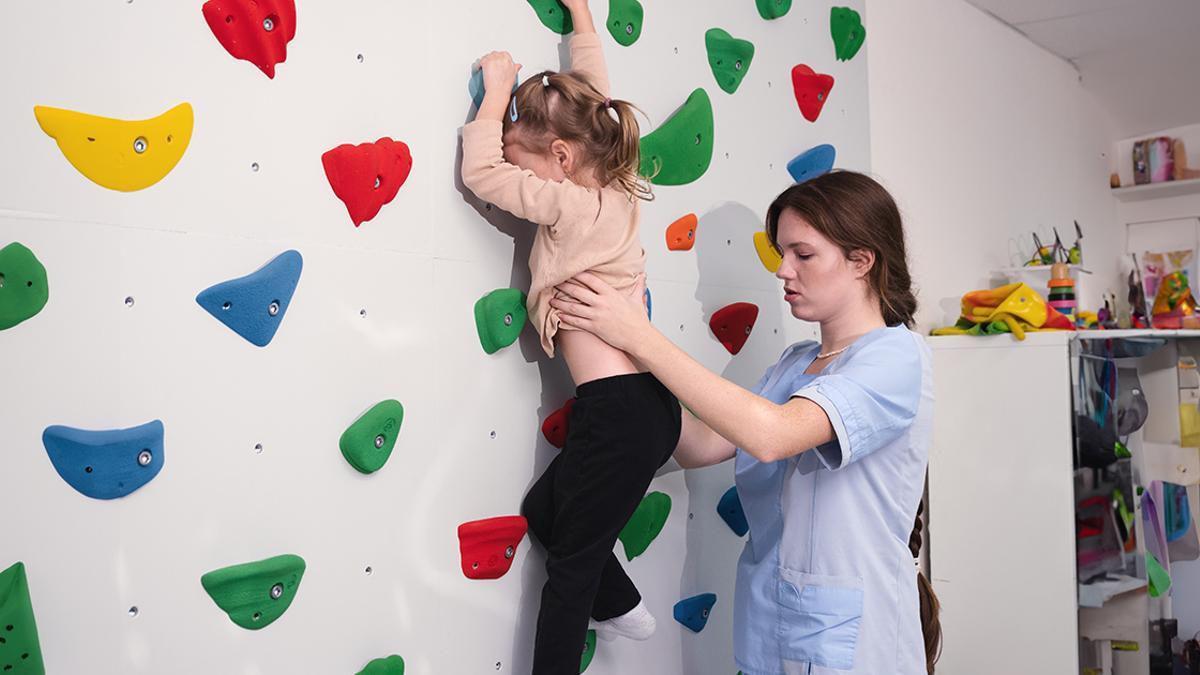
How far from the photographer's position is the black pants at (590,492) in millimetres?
1401

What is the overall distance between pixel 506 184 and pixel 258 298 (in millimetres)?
379

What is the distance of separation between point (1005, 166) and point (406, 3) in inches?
97.8

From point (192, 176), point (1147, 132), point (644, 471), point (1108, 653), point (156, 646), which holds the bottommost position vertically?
point (1108, 653)

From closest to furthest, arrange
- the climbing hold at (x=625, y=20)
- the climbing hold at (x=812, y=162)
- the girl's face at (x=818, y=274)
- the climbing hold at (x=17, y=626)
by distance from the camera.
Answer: the climbing hold at (x=17, y=626)
the girl's face at (x=818, y=274)
the climbing hold at (x=625, y=20)
the climbing hold at (x=812, y=162)

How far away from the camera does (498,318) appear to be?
1.48m

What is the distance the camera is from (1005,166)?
10.8ft

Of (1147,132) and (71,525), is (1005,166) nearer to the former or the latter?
(1147,132)

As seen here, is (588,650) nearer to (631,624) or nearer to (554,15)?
(631,624)

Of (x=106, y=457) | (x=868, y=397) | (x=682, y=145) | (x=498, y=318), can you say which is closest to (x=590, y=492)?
(x=498, y=318)

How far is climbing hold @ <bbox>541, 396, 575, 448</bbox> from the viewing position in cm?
157

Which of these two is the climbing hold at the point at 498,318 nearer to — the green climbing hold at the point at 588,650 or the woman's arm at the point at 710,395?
the woman's arm at the point at 710,395

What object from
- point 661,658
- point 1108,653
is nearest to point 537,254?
point 661,658

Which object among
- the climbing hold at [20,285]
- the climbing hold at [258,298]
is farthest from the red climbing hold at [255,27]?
the climbing hold at [20,285]

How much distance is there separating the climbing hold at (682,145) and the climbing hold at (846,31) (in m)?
0.55
